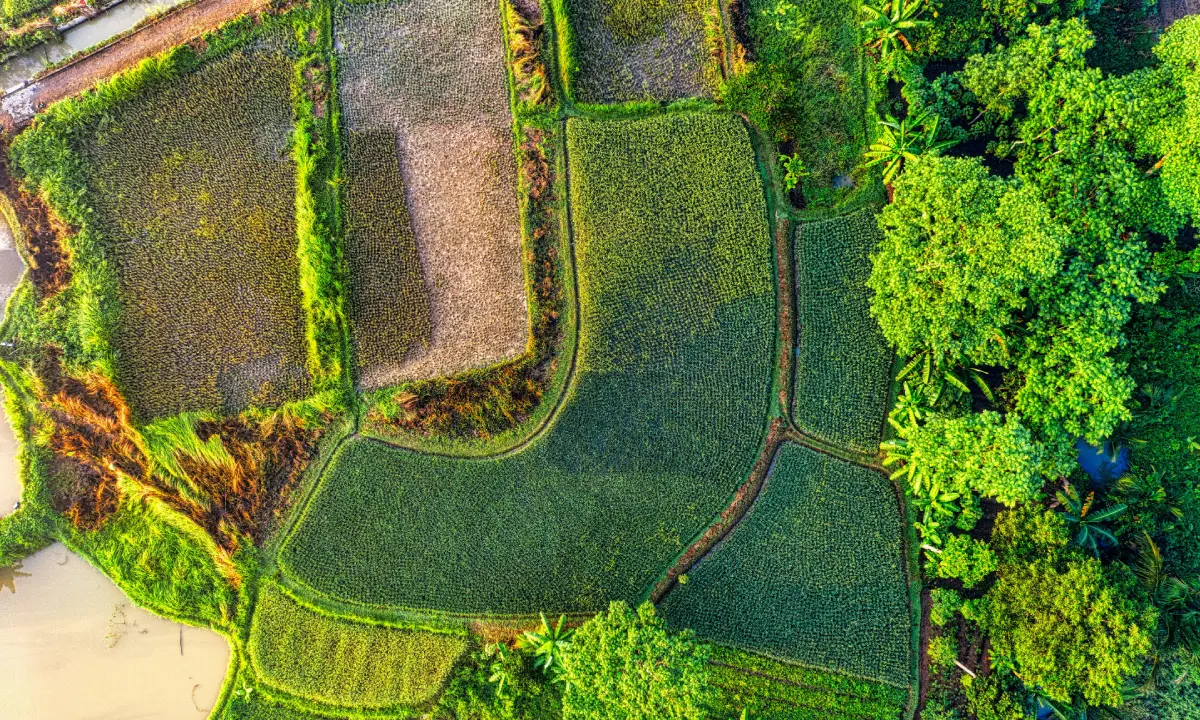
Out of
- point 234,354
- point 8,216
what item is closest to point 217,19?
point 8,216

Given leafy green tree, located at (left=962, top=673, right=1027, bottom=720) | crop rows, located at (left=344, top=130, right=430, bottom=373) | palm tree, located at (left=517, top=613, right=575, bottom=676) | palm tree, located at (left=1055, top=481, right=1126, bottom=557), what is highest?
crop rows, located at (left=344, top=130, right=430, bottom=373)

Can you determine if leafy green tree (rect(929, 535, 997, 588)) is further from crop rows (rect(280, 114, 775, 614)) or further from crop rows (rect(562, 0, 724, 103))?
crop rows (rect(562, 0, 724, 103))

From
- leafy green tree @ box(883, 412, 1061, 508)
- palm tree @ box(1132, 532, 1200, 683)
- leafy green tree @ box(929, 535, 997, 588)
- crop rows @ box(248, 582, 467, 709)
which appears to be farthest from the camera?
crop rows @ box(248, 582, 467, 709)

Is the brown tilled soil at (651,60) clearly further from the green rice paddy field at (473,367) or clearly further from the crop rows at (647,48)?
the green rice paddy field at (473,367)

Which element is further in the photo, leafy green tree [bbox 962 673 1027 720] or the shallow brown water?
the shallow brown water

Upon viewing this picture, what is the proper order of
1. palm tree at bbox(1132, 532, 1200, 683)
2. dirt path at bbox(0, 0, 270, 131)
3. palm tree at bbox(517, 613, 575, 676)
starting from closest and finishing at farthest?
palm tree at bbox(1132, 532, 1200, 683)
palm tree at bbox(517, 613, 575, 676)
dirt path at bbox(0, 0, 270, 131)

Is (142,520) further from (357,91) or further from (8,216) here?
(357,91)

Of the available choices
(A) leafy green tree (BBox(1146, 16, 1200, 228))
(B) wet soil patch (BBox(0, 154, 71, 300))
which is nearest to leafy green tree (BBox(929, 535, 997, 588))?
(A) leafy green tree (BBox(1146, 16, 1200, 228))
